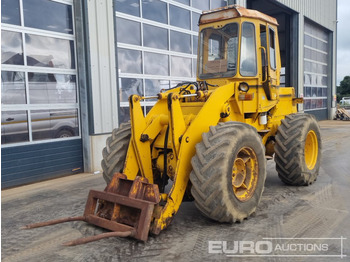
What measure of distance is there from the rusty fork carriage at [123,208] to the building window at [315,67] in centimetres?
1727

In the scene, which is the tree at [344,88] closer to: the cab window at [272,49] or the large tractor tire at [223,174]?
the cab window at [272,49]

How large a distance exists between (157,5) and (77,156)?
476cm

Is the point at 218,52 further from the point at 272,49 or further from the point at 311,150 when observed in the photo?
the point at 311,150

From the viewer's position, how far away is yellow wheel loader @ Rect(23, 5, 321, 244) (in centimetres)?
377

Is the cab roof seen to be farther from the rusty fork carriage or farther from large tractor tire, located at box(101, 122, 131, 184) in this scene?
the rusty fork carriage

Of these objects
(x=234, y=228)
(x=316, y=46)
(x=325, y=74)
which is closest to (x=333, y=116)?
(x=325, y=74)

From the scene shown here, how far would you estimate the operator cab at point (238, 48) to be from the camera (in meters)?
5.13

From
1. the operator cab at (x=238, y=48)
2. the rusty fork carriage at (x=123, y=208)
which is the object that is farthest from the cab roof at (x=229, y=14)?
the rusty fork carriage at (x=123, y=208)

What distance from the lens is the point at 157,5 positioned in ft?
31.2

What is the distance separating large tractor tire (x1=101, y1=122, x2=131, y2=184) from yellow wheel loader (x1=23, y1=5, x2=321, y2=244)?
13 mm

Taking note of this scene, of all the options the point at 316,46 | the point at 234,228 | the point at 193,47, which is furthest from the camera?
the point at 316,46

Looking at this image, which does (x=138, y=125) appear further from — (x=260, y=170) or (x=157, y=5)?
(x=157, y=5)

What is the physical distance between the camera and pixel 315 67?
20484 mm

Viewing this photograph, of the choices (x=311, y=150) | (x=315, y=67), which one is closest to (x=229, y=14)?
(x=311, y=150)
